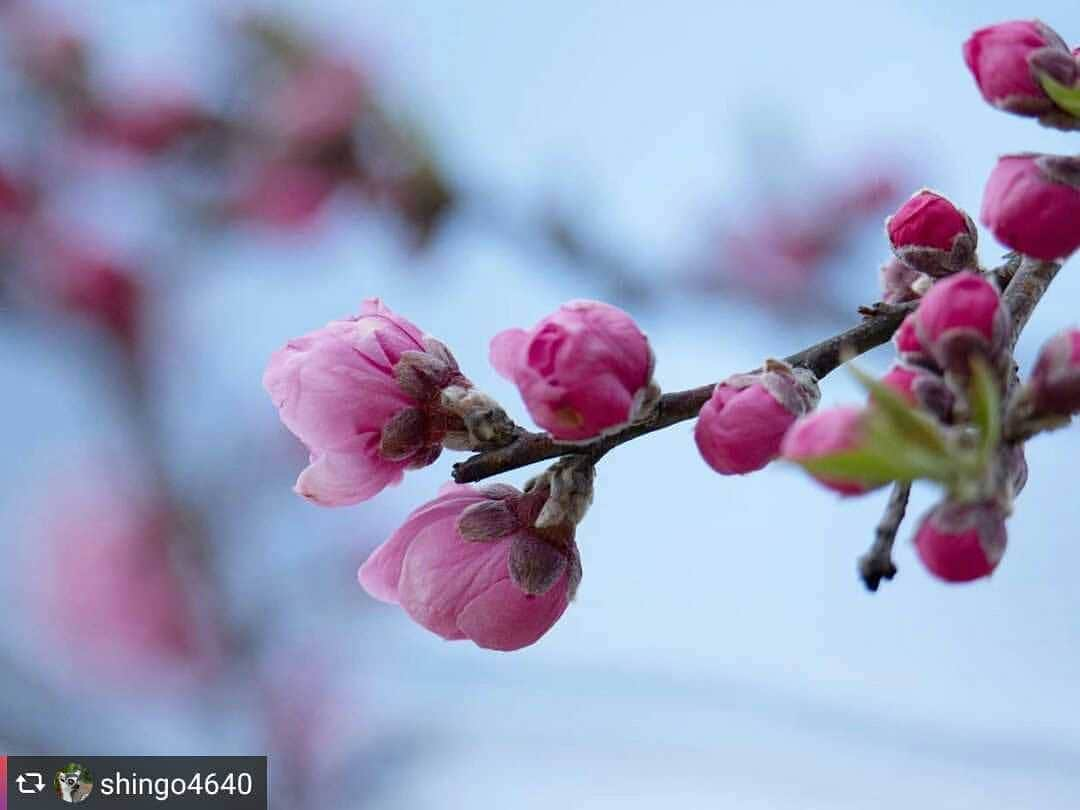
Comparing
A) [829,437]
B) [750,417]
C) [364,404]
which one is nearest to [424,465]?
[364,404]

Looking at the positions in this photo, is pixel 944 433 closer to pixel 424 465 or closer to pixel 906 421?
pixel 906 421

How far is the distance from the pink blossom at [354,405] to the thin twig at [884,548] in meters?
0.22

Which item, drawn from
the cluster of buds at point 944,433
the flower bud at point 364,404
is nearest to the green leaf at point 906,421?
the cluster of buds at point 944,433

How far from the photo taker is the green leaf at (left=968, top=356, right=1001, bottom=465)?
0.35 meters

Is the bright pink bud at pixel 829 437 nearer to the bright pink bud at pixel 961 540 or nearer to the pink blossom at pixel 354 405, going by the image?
the bright pink bud at pixel 961 540

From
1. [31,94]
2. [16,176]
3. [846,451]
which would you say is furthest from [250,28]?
[846,451]

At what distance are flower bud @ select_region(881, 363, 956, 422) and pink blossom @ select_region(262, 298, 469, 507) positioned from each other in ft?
0.77

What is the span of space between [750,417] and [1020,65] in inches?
6.5

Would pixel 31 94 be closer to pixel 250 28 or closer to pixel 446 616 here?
pixel 250 28

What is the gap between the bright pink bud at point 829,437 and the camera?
34 cm

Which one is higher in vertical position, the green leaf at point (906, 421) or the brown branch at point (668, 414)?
the brown branch at point (668, 414)

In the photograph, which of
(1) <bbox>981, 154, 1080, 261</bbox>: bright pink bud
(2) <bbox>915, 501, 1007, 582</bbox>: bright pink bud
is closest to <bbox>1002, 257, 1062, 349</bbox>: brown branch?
(1) <bbox>981, 154, 1080, 261</bbox>: bright pink bud

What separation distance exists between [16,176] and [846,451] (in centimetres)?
229

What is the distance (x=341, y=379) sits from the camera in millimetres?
566
